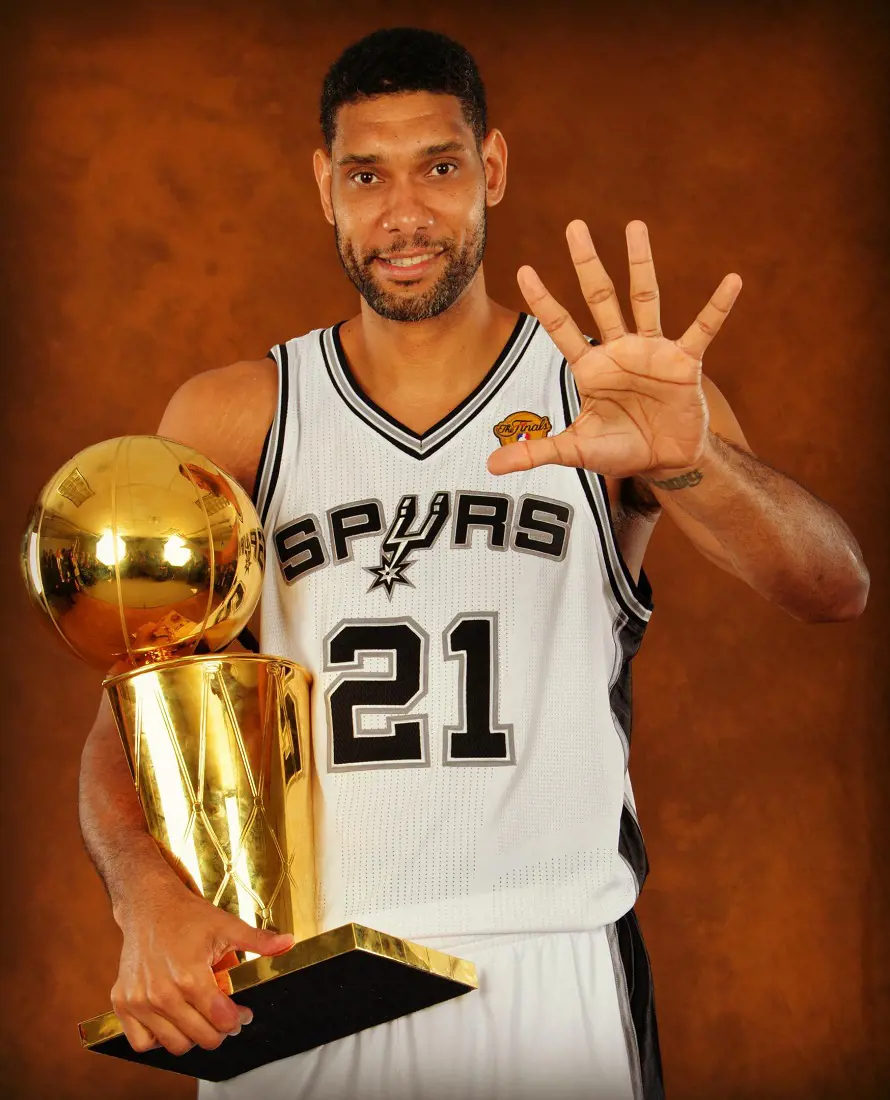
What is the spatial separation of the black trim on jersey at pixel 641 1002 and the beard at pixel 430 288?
2.30ft

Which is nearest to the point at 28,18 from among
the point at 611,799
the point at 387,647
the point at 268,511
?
the point at 268,511

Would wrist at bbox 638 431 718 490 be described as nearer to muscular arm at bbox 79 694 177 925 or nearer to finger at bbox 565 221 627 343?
finger at bbox 565 221 627 343

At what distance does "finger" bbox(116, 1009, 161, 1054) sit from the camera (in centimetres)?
130

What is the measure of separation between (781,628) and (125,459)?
1404mm

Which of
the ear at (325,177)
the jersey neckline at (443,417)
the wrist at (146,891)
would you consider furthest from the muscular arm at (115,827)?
Result: the ear at (325,177)

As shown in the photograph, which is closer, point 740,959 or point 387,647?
point 387,647

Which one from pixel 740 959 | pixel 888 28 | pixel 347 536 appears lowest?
pixel 740 959

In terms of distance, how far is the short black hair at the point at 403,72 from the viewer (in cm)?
171

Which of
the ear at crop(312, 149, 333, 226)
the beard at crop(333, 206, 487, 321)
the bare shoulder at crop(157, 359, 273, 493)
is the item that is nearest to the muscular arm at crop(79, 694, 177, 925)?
the bare shoulder at crop(157, 359, 273, 493)

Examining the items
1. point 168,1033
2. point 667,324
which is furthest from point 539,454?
point 667,324

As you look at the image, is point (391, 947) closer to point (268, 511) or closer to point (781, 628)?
point (268, 511)

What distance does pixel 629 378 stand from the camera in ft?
4.32

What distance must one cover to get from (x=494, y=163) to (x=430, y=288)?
0.23m

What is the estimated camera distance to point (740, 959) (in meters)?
2.47
